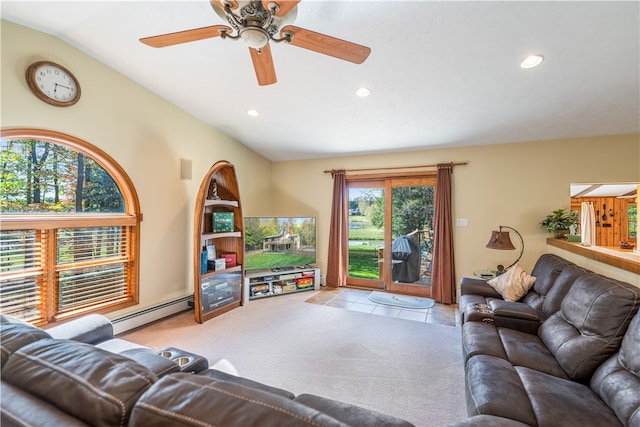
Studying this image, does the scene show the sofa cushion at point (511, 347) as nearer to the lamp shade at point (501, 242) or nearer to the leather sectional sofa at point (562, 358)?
the leather sectional sofa at point (562, 358)

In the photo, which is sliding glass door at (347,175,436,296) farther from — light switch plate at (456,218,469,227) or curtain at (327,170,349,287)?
light switch plate at (456,218,469,227)

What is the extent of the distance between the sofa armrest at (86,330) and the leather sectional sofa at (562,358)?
2408 millimetres

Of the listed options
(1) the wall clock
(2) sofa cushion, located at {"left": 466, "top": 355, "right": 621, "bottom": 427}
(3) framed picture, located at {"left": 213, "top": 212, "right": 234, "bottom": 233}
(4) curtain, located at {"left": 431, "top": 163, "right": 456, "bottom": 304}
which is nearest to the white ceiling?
(1) the wall clock

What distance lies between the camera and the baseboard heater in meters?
3.06

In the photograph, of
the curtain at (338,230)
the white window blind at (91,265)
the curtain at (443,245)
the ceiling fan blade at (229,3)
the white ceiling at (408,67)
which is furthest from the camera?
the curtain at (338,230)

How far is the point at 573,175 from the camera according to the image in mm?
3785

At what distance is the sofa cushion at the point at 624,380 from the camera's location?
1260 millimetres

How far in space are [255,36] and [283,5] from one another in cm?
24

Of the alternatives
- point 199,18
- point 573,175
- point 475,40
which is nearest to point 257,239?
point 199,18

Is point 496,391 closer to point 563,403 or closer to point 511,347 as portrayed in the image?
point 563,403

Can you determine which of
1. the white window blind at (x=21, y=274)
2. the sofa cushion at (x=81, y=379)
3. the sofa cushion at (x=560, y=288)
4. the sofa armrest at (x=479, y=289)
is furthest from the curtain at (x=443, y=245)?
the white window blind at (x=21, y=274)

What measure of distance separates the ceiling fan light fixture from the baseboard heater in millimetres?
3272

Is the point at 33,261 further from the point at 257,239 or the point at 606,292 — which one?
the point at 606,292

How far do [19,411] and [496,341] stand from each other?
255 centimetres
